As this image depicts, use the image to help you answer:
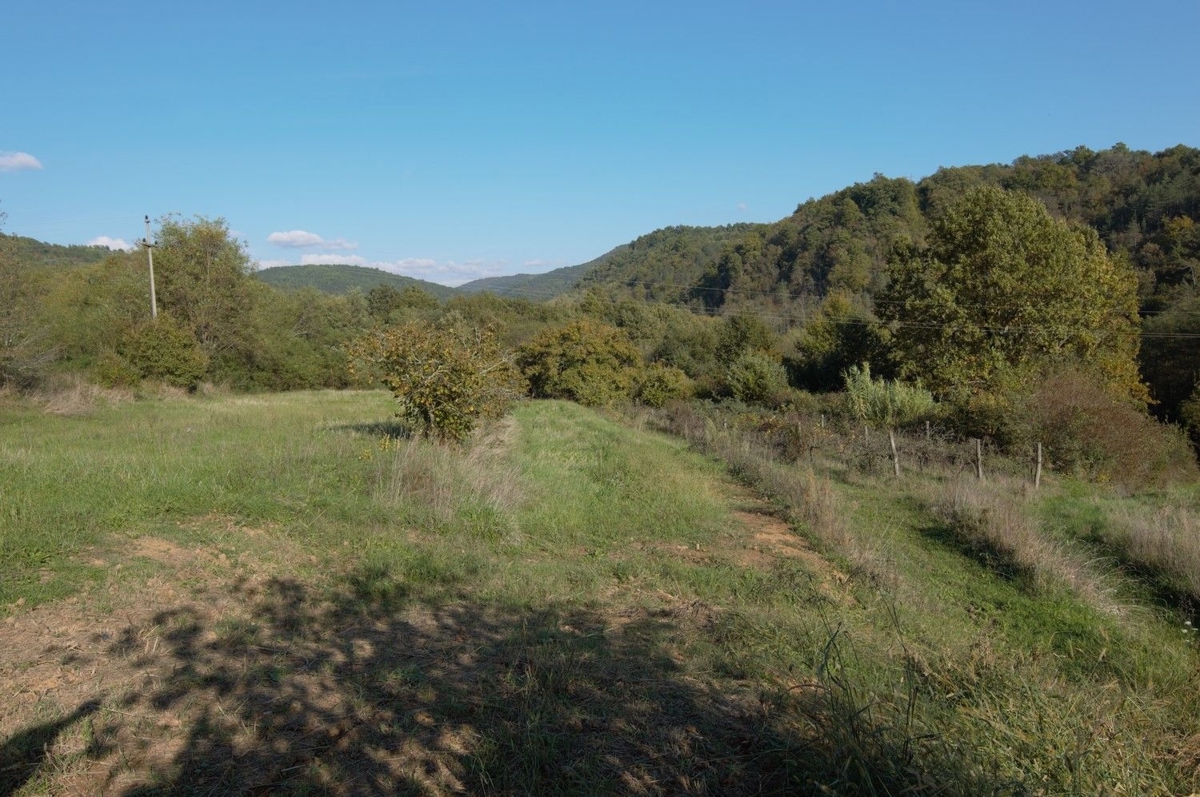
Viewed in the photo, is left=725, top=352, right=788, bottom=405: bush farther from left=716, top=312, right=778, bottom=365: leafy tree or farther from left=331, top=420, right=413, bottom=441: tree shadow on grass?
left=331, top=420, right=413, bottom=441: tree shadow on grass

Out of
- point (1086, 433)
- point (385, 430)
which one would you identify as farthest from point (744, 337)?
point (385, 430)

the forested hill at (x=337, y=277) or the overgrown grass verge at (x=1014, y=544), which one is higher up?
the forested hill at (x=337, y=277)

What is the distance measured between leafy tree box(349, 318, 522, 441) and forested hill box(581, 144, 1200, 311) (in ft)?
88.6

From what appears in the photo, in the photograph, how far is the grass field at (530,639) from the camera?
10.7 feet

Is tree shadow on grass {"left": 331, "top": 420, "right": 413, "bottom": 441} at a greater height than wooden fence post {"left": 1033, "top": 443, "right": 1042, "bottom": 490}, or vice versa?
tree shadow on grass {"left": 331, "top": 420, "right": 413, "bottom": 441}

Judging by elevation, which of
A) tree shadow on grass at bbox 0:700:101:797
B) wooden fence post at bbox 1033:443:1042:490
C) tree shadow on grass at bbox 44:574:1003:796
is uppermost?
tree shadow on grass at bbox 0:700:101:797

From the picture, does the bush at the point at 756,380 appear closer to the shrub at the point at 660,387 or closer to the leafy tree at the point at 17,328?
the shrub at the point at 660,387

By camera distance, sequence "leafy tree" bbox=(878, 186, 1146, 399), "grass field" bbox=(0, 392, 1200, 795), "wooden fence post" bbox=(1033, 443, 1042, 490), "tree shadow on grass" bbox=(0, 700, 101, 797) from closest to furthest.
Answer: "tree shadow on grass" bbox=(0, 700, 101, 797), "grass field" bbox=(0, 392, 1200, 795), "wooden fence post" bbox=(1033, 443, 1042, 490), "leafy tree" bbox=(878, 186, 1146, 399)

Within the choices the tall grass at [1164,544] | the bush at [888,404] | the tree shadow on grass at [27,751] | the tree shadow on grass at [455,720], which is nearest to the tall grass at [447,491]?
the tree shadow on grass at [455,720]

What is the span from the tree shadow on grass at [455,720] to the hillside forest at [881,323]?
763cm

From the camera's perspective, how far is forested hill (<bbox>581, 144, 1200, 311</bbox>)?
4056 centimetres

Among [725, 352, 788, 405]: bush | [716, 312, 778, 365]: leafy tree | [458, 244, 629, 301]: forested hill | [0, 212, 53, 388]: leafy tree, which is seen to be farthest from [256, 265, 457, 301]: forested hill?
[0, 212, 53, 388]: leafy tree

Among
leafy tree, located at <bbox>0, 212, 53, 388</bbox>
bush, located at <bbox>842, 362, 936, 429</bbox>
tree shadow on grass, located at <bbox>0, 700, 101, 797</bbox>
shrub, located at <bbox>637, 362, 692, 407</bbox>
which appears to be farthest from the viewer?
shrub, located at <bbox>637, 362, 692, 407</bbox>

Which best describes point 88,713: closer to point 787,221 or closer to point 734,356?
point 734,356
